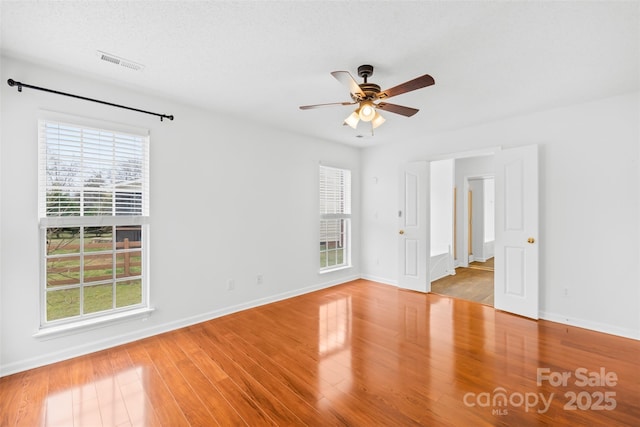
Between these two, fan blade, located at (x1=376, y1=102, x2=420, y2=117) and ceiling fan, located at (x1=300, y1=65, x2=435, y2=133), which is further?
fan blade, located at (x1=376, y1=102, x2=420, y2=117)

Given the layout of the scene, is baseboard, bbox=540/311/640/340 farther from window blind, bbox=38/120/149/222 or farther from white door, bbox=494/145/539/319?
window blind, bbox=38/120/149/222

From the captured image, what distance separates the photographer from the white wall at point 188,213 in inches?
94.7

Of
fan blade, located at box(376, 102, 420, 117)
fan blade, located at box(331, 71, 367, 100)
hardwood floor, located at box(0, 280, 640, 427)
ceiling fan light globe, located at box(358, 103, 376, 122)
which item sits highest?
fan blade, located at box(331, 71, 367, 100)

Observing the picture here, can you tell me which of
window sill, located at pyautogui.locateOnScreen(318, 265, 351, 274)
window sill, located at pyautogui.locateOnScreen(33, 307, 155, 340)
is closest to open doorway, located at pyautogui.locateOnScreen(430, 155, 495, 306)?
window sill, located at pyautogui.locateOnScreen(318, 265, 351, 274)

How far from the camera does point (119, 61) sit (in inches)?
94.3

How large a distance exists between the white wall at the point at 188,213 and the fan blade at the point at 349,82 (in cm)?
210

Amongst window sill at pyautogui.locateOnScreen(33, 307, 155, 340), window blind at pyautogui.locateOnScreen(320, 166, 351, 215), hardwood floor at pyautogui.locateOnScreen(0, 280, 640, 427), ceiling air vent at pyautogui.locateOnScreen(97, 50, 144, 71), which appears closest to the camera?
hardwood floor at pyautogui.locateOnScreen(0, 280, 640, 427)

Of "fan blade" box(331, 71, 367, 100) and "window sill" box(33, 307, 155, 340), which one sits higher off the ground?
"fan blade" box(331, 71, 367, 100)

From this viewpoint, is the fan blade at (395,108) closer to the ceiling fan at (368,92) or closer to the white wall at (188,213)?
the ceiling fan at (368,92)

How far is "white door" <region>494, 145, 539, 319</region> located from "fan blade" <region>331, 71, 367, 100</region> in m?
2.64

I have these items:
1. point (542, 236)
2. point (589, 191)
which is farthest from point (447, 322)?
point (589, 191)

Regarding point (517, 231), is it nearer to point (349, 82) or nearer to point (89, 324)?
point (349, 82)

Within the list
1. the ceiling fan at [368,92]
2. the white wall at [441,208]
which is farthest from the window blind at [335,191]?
the ceiling fan at [368,92]

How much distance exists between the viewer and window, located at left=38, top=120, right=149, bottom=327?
2578 millimetres
